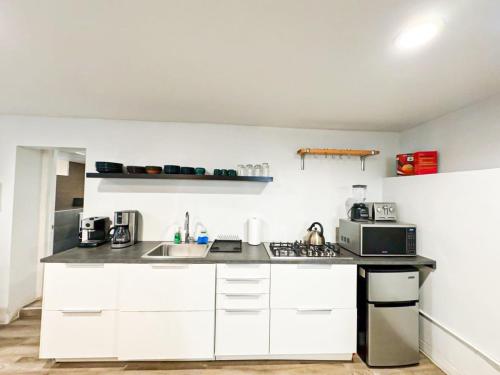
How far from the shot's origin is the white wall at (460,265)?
1.61m

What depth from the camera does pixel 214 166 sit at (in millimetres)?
2719

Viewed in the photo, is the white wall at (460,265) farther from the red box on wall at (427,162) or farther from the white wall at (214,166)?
the white wall at (214,166)

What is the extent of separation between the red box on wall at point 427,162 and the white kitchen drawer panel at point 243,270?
1814mm

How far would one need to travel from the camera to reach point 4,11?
3.59 feet

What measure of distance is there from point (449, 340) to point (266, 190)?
2089 millimetres

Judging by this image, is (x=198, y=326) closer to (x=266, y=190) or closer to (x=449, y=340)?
(x=266, y=190)

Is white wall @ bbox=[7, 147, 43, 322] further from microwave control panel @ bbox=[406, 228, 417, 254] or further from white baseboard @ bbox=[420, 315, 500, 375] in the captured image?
white baseboard @ bbox=[420, 315, 500, 375]

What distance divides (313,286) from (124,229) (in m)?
1.96

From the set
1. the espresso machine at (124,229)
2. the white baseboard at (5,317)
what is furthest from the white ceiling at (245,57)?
the white baseboard at (5,317)

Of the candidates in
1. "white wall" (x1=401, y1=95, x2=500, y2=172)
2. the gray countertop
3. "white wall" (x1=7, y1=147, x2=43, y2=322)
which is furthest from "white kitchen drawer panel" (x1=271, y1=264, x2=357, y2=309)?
"white wall" (x1=7, y1=147, x2=43, y2=322)

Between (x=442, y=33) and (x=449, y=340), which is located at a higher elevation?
(x=442, y=33)

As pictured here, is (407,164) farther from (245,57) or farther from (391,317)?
(245,57)

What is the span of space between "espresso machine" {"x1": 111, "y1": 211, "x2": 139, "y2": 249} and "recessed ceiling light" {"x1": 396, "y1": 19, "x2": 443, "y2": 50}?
2.68 metres

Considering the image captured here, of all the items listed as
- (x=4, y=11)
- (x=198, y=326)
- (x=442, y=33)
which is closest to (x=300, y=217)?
(x=198, y=326)
